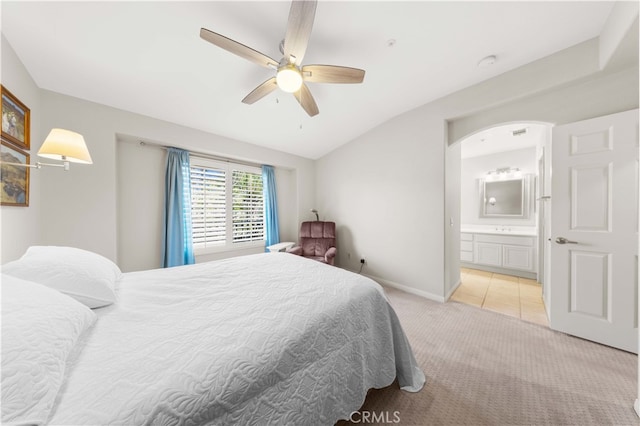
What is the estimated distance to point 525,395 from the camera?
4.81 feet

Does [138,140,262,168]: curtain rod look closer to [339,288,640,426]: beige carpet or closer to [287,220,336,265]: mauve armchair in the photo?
[287,220,336,265]: mauve armchair

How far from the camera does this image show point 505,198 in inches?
172

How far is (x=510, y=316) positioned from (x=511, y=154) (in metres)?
3.43

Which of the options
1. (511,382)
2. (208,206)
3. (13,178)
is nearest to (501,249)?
(511,382)

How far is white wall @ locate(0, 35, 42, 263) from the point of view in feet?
5.07

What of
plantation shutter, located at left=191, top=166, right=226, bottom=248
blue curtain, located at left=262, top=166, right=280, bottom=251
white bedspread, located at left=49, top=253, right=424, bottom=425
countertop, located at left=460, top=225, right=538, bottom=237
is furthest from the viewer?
blue curtain, located at left=262, top=166, right=280, bottom=251

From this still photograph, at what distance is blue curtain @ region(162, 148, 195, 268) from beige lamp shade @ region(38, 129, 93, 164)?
1.68 m

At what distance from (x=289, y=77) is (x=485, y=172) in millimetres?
4857

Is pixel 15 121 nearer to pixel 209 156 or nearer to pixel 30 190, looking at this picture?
pixel 30 190

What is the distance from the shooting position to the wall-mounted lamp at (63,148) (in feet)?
4.07

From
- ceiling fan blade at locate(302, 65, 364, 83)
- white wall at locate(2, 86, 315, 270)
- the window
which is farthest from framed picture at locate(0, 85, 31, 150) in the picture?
ceiling fan blade at locate(302, 65, 364, 83)

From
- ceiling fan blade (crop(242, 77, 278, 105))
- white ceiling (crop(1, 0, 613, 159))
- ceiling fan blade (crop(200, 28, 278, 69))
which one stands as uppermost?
white ceiling (crop(1, 0, 613, 159))

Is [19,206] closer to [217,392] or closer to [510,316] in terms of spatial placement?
[217,392]

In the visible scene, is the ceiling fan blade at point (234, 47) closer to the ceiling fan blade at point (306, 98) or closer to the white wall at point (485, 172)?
the ceiling fan blade at point (306, 98)
